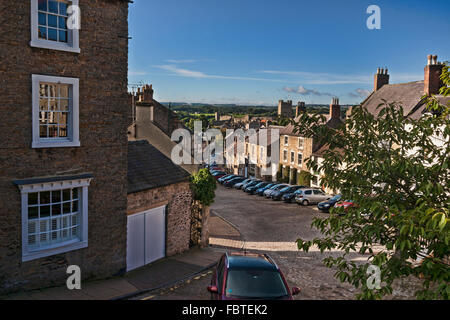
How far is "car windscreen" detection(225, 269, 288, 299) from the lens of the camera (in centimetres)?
875

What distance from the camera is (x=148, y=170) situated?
1670 centimetres

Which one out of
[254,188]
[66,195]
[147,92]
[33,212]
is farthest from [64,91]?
[254,188]

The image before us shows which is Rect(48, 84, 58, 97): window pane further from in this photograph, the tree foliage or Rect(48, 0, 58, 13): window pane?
the tree foliage

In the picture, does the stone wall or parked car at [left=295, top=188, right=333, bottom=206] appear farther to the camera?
parked car at [left=295, top=188, right=333, bottom=206]

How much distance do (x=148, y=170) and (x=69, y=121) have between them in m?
5.04

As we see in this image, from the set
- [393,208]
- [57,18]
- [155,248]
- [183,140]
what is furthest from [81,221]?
[183,140]

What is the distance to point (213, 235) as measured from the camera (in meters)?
22.8

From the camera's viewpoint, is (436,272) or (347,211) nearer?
(436,272)

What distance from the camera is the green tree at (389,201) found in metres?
5.58

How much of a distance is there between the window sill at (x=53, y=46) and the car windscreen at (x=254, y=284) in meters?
8.74

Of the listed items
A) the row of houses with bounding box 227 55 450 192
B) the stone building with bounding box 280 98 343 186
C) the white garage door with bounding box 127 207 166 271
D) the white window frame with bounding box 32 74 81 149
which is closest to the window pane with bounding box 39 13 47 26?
the white window frame with bounding box 32 74 81 149

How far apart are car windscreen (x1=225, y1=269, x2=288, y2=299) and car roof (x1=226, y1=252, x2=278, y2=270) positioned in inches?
7.9
